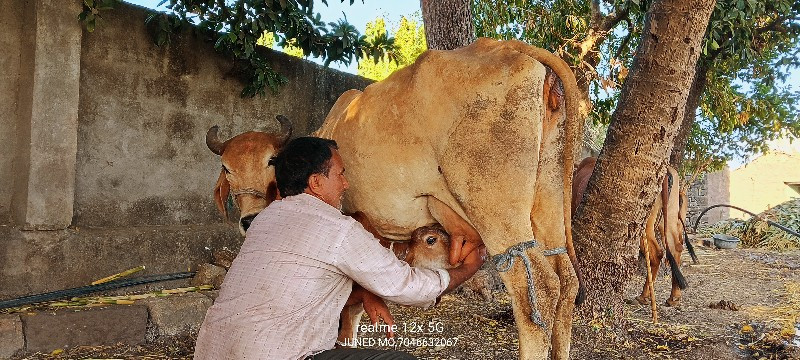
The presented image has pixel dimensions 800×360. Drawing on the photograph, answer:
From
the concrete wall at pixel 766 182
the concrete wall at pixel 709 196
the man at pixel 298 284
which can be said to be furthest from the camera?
the concrete wall at pixel 766 182

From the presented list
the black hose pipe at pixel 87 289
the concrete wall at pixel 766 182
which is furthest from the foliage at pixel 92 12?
the concrete wall at pixel 766 182

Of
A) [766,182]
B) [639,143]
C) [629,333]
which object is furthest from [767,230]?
[639,143]

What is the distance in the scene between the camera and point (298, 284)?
7.45 feet

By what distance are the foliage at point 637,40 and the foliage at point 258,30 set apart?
2605 millimetres

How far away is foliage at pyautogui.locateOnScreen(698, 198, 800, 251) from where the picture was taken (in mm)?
14289

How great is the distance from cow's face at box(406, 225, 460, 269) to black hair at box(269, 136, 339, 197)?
3.74 feet

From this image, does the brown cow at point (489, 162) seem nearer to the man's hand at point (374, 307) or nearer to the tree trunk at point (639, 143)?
the man's hand at point (374, 307)

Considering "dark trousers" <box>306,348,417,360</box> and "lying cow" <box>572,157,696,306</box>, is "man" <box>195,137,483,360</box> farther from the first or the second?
"lying cow" <box>572,157,696,306</box>

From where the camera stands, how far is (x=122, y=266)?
560cm

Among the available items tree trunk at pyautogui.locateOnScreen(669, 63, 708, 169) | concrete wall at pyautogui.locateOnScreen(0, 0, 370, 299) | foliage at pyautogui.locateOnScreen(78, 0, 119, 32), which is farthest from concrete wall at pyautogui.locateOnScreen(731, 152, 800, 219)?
foliage at pyautogui.locateOnScreen(78, 0, 119, 32)

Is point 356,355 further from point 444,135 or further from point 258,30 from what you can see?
point 258,30

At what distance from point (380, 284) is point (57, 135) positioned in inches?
154

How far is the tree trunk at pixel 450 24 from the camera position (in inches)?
252

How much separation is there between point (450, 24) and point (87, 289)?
4.02m
